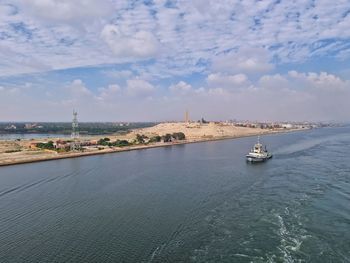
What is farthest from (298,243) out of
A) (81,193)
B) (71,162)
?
(71,162)

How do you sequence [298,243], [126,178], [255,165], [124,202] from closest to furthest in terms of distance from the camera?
[298,243], [124,202], [126,178], [255,165]

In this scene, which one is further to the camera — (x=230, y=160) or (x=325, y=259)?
(x=230, y=160)

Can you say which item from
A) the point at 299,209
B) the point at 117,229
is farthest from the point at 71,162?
the point at 299,209

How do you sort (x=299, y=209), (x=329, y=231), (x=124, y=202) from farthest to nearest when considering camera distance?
(x=124, y=202) → (x=299, y=209) → (x=329, y=231)

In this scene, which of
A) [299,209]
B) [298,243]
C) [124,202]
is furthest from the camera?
[124,202]

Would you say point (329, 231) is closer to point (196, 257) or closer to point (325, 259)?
point (325, 259)

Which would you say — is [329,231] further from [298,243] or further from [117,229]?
[117,229]
